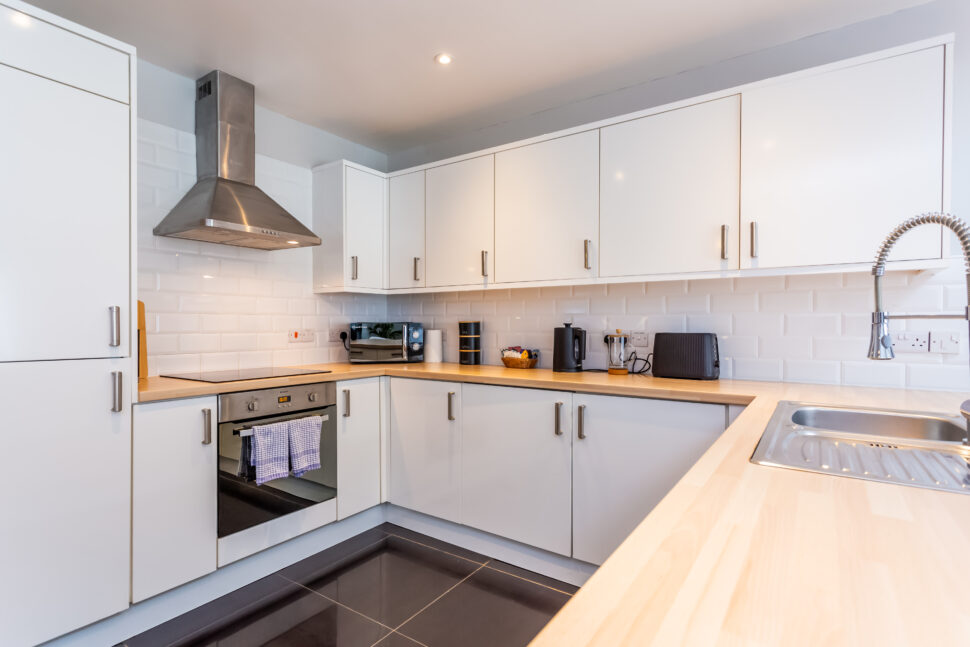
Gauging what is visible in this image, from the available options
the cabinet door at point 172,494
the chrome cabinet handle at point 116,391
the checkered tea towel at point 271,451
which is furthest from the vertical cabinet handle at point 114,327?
the checkered tea towel at point 271,451

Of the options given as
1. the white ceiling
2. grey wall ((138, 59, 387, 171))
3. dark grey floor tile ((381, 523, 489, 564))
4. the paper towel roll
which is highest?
the white ceiling

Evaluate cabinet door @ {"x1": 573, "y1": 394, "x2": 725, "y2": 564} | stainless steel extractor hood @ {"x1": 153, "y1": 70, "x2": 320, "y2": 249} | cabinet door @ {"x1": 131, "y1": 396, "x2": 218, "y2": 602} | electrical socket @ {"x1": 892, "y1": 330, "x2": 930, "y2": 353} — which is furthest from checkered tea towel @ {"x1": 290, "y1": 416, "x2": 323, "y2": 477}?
electrical socket @ {"x1": 892, "y1": 330, "x2": 930, "y2": 353}

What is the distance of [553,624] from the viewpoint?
451 mm

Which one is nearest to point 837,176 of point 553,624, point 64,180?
point 553,624

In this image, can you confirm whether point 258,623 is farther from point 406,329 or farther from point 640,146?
point 640,146

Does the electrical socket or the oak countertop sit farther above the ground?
the electrical socket

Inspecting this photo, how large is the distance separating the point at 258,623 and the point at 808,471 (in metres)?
2.06

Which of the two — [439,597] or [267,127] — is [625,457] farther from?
[267,127]

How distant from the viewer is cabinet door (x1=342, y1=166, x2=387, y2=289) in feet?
9.92

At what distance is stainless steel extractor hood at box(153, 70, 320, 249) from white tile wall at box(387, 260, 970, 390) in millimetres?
1462

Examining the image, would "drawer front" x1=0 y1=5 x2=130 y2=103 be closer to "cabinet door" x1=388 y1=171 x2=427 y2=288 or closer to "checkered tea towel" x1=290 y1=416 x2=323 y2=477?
"checkered tea towel" x1=290 y1=416 x2=323 y2=477

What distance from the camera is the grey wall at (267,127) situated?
2.40 meters

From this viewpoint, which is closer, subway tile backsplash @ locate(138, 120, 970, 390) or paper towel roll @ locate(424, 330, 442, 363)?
subway tile backsplash @ locate(138, 120, 970, 390)

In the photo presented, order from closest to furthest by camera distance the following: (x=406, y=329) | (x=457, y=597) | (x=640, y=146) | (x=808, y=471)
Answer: (x=808, y=471), (x=457, y=597), (x=640, y=146), (x=406, y=329)
